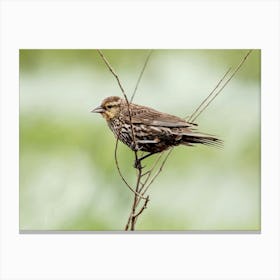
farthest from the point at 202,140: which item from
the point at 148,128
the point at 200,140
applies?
the point at 148,128

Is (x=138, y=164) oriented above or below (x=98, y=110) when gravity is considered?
below

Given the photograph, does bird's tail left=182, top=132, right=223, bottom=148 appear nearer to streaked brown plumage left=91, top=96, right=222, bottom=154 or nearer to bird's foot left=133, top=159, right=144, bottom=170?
streaked brown plumage left=91, top=96, right=222, bottom=154

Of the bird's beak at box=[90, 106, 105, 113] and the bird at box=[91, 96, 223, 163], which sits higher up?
the bird's beak at box=[90, 106, 105, 113]

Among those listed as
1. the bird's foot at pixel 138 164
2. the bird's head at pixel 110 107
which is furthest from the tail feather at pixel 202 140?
the bird's head at pixel 110 107

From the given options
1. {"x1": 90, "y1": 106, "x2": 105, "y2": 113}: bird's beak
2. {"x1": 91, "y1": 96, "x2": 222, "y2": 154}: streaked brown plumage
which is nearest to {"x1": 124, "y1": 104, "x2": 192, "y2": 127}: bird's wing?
{"x1": 91, "y1": 96, "x2": 222, "y2": 154}: streaked brown plumage

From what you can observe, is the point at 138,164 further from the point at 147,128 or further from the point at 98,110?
the point at 98,110
